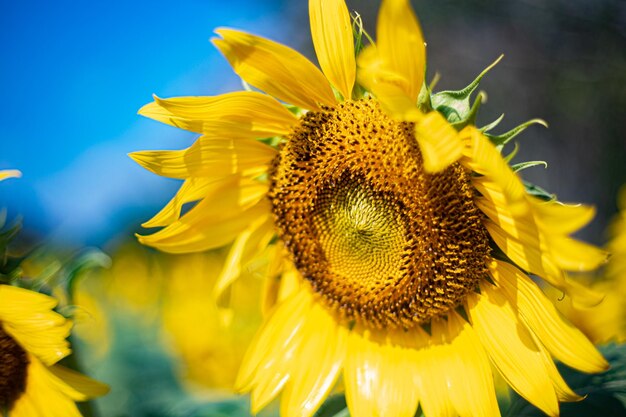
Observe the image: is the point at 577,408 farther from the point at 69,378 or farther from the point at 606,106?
the point at 606,106

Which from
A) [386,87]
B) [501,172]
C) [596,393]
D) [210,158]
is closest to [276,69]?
[210,158]

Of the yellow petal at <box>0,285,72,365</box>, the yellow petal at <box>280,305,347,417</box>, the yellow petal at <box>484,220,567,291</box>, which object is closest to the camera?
the yellow petal at <box>484,220,567,291</box>

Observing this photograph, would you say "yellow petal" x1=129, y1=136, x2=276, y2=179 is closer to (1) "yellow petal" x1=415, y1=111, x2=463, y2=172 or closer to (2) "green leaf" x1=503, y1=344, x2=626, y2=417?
(1) "yellow petal" x1=415, y1=111, x2=463, y2=172

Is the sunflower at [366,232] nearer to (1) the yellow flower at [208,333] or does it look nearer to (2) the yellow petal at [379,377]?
(2) the yellow petal at [379,377]

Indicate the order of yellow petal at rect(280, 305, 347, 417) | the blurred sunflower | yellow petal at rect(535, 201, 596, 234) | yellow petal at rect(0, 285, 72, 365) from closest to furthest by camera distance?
yellow petal at rect(535, 201, 596, 234), yellow petal at rect(0, 285, 72, 365), yellow petal at rect(280, 305, 347, 417), the blurred sunflower

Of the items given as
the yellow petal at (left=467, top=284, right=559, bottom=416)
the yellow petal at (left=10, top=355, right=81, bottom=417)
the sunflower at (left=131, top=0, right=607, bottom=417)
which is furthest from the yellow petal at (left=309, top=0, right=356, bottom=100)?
the yellow petal at (left=10, top=355, right=81, bottom=417)

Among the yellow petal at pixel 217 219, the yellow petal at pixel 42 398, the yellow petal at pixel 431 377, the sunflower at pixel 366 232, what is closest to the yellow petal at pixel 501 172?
the sunflower at pixel 366 232

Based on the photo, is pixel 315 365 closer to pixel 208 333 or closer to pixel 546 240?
pixel 546 240

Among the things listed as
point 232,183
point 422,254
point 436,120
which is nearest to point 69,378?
point 232,183
